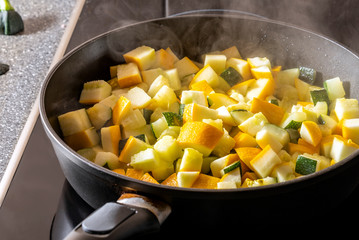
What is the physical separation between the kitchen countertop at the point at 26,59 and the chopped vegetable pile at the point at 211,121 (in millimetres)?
224

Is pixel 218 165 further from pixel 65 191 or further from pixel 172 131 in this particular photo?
pixel 65 191

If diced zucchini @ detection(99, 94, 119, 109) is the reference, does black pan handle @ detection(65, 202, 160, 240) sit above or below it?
above

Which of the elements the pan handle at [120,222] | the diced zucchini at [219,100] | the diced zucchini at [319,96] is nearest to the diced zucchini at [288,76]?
the diced zucchini at [319,96]

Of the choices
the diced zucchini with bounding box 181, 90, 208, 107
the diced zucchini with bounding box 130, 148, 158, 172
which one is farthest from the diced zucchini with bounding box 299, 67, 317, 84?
the diced zucchini with bounding box 130, 148, 158, 172

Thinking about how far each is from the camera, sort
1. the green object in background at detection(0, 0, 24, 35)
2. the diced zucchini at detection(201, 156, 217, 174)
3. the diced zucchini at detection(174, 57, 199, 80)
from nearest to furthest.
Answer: the diced zucchini at detection(201, 156, 217, 174) → the diced zucchini at detection(174, 57, 199, 80) → the green object in background at detection(0, 0, 24, 35)

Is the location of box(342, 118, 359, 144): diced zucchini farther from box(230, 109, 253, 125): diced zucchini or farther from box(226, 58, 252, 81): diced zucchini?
box(226, 58, 252, 81): diced zucchini

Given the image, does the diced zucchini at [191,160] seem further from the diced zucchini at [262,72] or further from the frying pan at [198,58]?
the diced zucchini at [262,72]

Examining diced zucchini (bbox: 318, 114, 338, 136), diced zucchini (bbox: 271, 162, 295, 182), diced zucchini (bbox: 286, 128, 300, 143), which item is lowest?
diced zucchini (bbox: 271, 162, 295, 182)

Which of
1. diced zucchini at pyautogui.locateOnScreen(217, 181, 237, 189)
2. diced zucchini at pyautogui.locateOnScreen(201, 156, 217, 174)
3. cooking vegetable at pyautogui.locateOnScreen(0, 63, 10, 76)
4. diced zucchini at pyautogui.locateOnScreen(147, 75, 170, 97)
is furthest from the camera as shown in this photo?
cooking vegetable at pyautogui.locateOnScreen(0, 63, 10, 76)

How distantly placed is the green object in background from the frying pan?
55 centimetres

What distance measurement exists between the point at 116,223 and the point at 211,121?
41cm

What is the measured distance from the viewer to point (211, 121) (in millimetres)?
1009

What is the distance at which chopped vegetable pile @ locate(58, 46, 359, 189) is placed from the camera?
37.7 inches

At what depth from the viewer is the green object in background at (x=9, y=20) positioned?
5.31 ft
